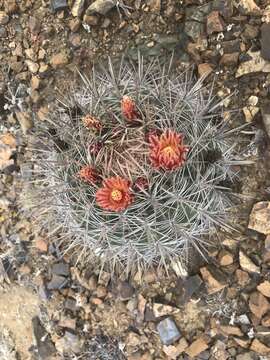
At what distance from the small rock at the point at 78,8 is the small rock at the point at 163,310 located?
135 cm

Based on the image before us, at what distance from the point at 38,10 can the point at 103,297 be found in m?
1.37

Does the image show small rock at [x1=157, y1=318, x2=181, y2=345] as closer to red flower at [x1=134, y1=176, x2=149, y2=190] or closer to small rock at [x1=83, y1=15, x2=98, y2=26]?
red flower at [x1=134, y1=176, x2=149, y2=190]

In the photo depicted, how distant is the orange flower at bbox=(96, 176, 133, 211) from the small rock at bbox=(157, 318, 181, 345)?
103 cm

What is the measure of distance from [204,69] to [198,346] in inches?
46.8

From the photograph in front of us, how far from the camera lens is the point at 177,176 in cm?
173

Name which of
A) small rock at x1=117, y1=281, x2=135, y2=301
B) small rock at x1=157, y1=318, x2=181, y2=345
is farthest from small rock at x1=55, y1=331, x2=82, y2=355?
small rock at x1=157, y1=318, x2=181, y2=345

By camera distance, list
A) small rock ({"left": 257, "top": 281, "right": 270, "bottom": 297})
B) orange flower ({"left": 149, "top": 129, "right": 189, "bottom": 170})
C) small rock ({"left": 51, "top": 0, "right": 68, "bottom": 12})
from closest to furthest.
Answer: orange flower ({"left": 149, "top": 129, "right": 189, "bottom": 170}), small rock ({"left": 257, "top": 281, "right": 270, "bottom": 297}), small rock ({"left": 51, "top": 0, "right": 68, "bottom": 12})

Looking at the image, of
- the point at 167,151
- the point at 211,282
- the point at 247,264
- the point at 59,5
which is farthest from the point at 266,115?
the point at 59,5

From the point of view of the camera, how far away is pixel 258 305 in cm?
234

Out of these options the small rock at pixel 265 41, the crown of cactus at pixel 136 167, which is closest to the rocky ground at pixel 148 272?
the small rock at pixel 265 41

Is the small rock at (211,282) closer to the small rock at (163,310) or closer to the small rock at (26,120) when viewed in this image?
the small rock at (163,310)

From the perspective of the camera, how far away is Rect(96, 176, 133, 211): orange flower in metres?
1.59

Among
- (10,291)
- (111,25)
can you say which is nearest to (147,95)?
(111,25)

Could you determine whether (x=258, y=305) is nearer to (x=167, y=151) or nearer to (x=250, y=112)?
(x=250, y=112)
